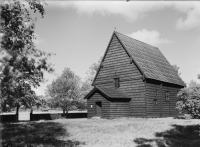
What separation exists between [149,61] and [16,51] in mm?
27555

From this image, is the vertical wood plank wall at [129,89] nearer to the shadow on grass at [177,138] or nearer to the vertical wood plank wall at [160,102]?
the vertical wood plank wall at [160,102]

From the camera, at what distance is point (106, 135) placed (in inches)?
655

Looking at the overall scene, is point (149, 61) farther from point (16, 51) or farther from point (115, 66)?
point (16, 51)

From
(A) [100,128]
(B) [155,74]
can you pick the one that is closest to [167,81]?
(B) [155,74]

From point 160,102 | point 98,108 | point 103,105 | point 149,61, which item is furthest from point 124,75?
point 160,102

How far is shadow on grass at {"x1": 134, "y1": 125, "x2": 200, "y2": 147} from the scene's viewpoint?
14639 mm

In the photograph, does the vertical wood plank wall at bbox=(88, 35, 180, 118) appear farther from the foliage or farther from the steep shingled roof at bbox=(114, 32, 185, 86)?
the foliage

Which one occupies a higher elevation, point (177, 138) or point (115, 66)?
point (115, 66)

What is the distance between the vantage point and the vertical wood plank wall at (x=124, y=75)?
94.1 ft

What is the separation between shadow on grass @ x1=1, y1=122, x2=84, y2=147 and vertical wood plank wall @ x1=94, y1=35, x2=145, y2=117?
12.3 meters

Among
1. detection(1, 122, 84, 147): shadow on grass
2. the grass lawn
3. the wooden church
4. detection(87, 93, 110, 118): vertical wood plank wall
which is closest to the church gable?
the wooden church

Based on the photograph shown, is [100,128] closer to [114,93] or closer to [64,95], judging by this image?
[114,93]

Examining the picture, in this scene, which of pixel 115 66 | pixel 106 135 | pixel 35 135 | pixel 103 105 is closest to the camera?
pixel 35 135

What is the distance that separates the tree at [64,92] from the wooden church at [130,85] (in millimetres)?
14218
